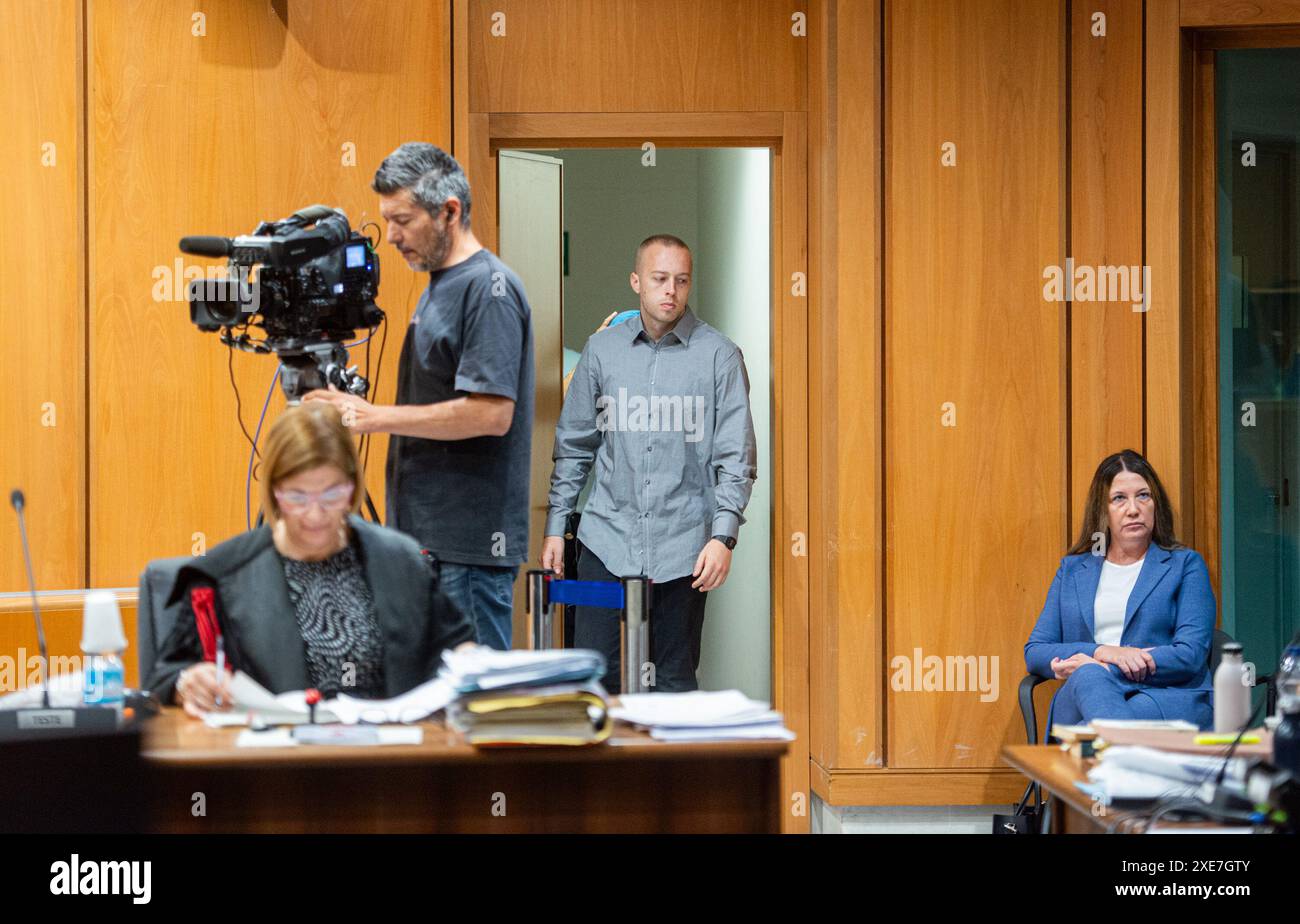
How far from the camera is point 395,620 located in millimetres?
2398

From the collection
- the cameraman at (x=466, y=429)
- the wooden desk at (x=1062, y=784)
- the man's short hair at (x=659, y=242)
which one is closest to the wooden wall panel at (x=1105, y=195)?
the man's short hair at (x=659, y=242)

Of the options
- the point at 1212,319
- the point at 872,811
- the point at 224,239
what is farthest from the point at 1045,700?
the point at 224,239

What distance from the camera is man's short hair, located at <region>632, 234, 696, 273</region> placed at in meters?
3.59

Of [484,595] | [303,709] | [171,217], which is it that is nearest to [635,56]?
[171,217]

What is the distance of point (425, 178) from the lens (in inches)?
121

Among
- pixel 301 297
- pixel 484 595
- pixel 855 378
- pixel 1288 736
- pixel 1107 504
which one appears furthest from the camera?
pixel 855 378

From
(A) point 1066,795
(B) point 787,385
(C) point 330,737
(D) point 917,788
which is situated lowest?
(D) point 917,788

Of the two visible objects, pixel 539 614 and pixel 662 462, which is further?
pixel 662 462

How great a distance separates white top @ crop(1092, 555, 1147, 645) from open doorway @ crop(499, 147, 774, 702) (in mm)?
915

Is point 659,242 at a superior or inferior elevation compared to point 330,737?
superior

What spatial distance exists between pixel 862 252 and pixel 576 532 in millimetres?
1058

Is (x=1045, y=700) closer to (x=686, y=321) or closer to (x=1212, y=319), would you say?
(x=1212, y=319)

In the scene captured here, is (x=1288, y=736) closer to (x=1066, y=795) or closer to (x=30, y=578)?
(x=1066, y=795)

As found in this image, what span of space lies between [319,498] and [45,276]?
145 cm
